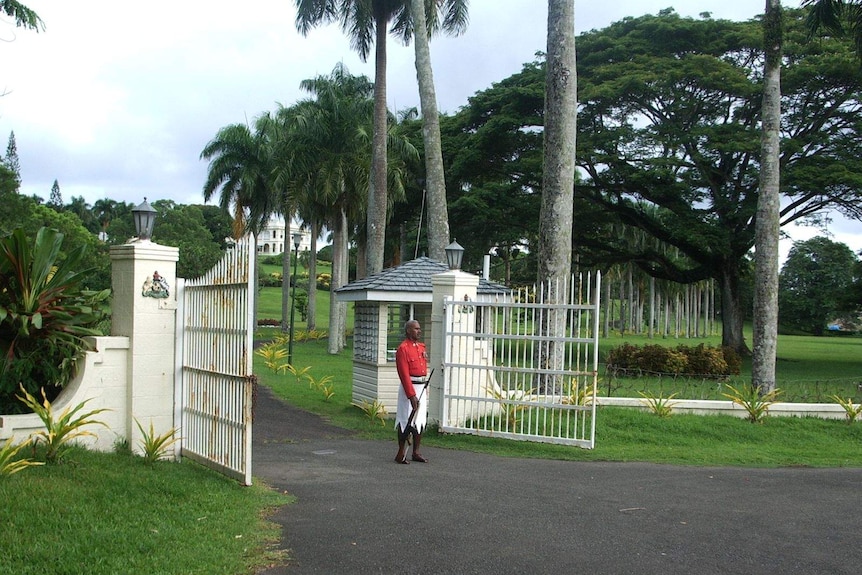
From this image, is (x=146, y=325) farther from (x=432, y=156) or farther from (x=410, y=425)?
(x=432, y=156)

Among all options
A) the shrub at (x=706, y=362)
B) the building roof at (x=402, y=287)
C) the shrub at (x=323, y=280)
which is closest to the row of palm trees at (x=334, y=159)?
the shrub at (x=706, y=362)

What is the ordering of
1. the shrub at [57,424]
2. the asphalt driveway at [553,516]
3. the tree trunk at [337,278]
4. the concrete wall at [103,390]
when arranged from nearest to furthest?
the asphalt driveway at [553,516], the shrub at [57,424], the concrete wall at [103,390], the tree trunk at [337,278]

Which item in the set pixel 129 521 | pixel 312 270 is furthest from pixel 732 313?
pixel 129 521

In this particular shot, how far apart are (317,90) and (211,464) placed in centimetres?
2870

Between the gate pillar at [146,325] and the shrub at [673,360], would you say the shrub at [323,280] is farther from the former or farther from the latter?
the gate pillar at [146,325]

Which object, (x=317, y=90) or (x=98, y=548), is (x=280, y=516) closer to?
(x=98, y=548)

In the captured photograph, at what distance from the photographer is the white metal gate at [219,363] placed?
7602mm

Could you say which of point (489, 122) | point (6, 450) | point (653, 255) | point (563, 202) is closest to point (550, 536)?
point (6, 450)

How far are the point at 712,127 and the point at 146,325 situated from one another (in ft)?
82.1

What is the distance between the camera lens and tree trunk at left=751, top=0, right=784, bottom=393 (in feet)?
54.9

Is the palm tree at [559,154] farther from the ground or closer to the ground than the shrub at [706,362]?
farther from the ground

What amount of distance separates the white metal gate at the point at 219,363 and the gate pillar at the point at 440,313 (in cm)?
433

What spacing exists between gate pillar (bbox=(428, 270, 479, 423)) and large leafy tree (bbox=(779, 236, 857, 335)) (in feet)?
193

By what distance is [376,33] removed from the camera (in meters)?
27.6
